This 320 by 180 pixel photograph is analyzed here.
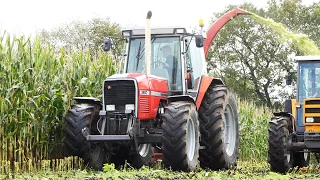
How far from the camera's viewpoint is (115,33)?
5012cm

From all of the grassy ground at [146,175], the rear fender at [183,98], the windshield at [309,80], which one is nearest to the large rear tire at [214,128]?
the rear fender at [183,98]

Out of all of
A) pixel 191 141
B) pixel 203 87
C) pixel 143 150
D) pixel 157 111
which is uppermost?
pixel 203 87

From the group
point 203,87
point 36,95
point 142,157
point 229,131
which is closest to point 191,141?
point 203,87

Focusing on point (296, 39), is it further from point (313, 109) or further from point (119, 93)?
point (119, 93)

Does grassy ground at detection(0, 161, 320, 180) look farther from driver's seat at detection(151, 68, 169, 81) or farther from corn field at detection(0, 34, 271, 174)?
driver's seat at detection(151, 68, 169, 81)

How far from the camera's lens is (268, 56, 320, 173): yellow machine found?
13.6m

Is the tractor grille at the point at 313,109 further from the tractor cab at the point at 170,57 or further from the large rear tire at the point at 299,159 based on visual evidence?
the tractor cab at the point at 170,57

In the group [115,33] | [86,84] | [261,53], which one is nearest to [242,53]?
[261,53]

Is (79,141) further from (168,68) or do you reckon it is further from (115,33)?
(115,33)

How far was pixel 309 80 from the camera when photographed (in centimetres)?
1484

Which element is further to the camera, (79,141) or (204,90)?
(204,90)

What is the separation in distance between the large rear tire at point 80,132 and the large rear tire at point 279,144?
11.2ft

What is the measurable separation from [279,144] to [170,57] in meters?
2.66

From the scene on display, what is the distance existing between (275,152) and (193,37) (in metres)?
2.75
